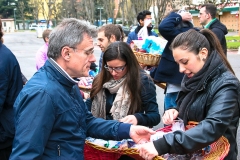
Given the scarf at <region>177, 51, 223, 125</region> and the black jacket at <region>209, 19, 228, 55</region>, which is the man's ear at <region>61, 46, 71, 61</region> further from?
the black jacket at <region>209, 19, 228, 55</region>

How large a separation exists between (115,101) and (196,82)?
3.64 ft

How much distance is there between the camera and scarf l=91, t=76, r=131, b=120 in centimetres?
331

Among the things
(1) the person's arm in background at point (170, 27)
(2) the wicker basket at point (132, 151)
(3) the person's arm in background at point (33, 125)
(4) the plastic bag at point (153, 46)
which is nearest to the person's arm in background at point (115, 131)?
(2) the wicker basket at point (132, 151)

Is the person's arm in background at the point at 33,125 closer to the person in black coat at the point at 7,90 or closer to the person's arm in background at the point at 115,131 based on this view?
the person's arm in background at the point at 115,131

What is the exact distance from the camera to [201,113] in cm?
237

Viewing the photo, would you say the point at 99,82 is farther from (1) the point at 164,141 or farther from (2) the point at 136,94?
(1) the point at 164,141

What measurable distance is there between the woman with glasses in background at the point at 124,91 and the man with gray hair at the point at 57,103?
3.28 feet

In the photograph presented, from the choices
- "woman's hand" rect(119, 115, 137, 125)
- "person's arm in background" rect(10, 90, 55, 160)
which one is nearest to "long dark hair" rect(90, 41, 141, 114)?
"woman's hand" rect(119, 115, 137, 125)

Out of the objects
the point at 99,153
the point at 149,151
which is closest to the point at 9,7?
the point at 99,153

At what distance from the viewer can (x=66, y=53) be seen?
2.13 metres

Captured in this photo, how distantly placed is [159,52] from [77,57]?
2499 mm

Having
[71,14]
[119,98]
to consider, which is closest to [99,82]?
[119,98]

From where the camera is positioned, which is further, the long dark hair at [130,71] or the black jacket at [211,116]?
the long dark hair at [130,71]

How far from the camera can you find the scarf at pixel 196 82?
235 centimetres
